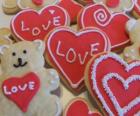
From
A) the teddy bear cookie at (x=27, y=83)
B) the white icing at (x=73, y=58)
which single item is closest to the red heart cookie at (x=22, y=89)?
the teddy bear cookie at (x=27, y=83)

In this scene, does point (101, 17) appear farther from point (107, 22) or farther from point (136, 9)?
point (136, 9)

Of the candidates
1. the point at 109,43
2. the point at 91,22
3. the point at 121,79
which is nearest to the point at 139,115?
the point at 121,79

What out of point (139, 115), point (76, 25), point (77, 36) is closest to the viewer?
point (139, 115)

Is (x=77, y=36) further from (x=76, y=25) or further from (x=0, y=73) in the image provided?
(x=0, y=73)

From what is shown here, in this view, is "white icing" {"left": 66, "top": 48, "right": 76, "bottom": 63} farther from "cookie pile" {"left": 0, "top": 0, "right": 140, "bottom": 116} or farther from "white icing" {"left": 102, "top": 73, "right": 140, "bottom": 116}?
"white icing" {"left": 102, "top": 73, "right": 140, "bottom": 116}

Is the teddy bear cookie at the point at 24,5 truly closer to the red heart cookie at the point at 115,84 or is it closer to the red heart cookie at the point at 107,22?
the red heart cookie at the point at 107,22

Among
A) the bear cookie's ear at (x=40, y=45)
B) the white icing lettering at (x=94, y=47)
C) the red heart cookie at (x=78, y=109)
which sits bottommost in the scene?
the red heart cookie at (x=78, y=109)

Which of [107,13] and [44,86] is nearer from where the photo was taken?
[44,86]

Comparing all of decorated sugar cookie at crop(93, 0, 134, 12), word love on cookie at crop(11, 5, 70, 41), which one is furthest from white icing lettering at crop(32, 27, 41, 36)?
decorated sugar cookie at crop(93, 0, 134, 12)
